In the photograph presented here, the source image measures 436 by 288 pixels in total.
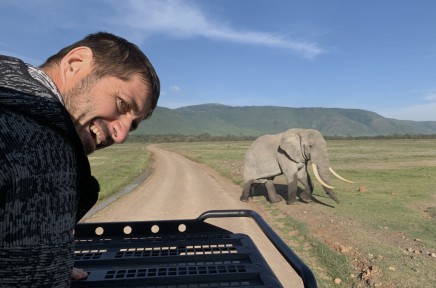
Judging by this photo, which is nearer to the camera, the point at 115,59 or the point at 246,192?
the point at 115,59

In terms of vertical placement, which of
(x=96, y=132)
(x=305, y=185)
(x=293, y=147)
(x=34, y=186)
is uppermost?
(x=96, y=132)

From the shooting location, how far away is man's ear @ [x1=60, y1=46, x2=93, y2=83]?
4.19 ft

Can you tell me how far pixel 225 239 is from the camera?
252cm

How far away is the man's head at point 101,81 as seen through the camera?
1.27 meters

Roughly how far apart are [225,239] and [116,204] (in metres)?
9.93

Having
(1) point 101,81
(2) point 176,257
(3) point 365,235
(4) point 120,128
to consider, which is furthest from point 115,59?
(3) point 365,235

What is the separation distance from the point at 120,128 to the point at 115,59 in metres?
0.25

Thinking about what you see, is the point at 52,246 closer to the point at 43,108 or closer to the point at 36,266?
the point at 36,266

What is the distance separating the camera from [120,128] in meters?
1.41

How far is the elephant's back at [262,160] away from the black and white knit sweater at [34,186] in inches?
495

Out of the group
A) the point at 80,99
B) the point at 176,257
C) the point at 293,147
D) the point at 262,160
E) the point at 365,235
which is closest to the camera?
the point at 80,99

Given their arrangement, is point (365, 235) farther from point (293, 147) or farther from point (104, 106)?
point (104, 106)

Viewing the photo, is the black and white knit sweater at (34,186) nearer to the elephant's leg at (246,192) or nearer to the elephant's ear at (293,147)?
the elephant's ear at (293,147)

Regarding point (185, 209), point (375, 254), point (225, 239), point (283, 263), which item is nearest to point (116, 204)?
point (185, 209)
